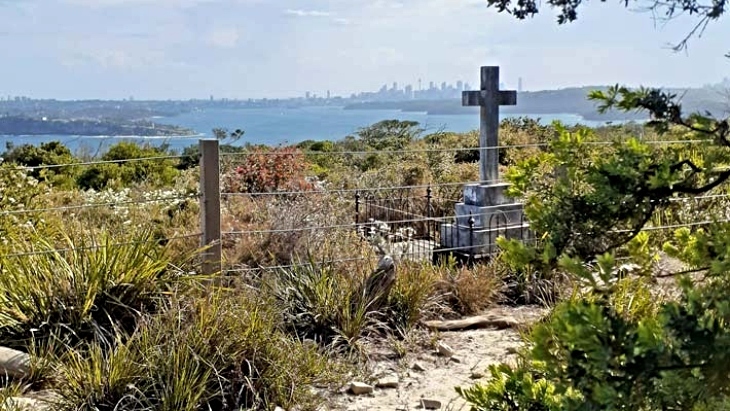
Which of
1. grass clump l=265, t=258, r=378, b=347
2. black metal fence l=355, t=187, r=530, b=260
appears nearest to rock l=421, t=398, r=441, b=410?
grass clump l=265, t=258, r=378, b=347

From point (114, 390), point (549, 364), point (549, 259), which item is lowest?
point (114, 390)

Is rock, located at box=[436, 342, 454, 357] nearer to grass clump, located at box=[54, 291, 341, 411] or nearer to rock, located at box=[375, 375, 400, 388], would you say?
rock, located at box=[375, 375, 400, 388]

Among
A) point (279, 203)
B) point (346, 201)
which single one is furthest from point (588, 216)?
point (346, 201)

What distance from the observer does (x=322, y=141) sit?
1591cm

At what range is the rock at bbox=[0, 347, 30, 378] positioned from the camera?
12.1ft

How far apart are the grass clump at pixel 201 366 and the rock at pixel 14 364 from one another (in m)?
0.20

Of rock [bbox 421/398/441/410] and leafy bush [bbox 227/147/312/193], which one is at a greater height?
leafy bush [bbox 227/147/312/193]

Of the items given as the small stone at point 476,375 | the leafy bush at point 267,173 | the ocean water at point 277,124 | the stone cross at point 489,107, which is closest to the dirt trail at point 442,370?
the small stone at point 476,375

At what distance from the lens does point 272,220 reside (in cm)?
640

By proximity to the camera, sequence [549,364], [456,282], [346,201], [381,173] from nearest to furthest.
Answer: [549,364] → [456,282] → [346,201] → [381,173]

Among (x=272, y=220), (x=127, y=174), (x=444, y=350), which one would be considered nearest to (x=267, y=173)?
(x=272, y=220)

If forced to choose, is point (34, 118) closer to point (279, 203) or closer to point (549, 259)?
point (279, 203)

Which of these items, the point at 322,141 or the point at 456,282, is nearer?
the point at 456,282

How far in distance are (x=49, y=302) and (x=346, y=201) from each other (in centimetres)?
415
